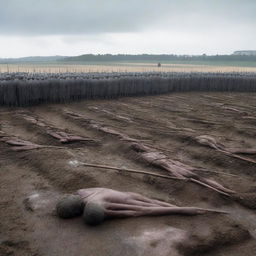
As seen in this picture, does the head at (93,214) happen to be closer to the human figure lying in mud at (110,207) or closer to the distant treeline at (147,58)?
the human figure lying in mud at (110,207)

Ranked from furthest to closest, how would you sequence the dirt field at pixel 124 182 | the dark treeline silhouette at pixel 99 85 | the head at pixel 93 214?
1. the dark treeline silhouette at pixel 99 85
2. the head at pixel 93 214
3. the dirt field at pixel 124 182

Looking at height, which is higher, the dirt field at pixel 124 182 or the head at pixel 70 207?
the head at pixel 70 207

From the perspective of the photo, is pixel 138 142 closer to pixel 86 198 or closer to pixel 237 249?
pixel 86 198

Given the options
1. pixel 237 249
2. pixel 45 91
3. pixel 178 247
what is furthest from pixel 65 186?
pixel 45 91

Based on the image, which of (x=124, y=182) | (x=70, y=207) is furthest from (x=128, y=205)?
(x=124, y=182)

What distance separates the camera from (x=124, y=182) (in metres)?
5.78

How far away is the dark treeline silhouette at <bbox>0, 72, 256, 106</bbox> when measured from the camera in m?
12.7

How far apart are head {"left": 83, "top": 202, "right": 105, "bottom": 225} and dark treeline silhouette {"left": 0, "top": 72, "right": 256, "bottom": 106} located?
8.98 meters

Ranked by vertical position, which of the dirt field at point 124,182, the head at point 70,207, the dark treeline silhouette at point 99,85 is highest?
the dark treeline silhouette at point 99,85

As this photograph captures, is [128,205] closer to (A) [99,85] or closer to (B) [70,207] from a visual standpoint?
(B) [70,207]

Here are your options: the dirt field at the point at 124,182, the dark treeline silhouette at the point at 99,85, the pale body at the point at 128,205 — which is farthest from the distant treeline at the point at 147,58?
the pale body at the point at 128,205

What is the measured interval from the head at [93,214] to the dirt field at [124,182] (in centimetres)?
10

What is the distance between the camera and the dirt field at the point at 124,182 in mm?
4125

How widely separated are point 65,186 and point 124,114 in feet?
21.3
